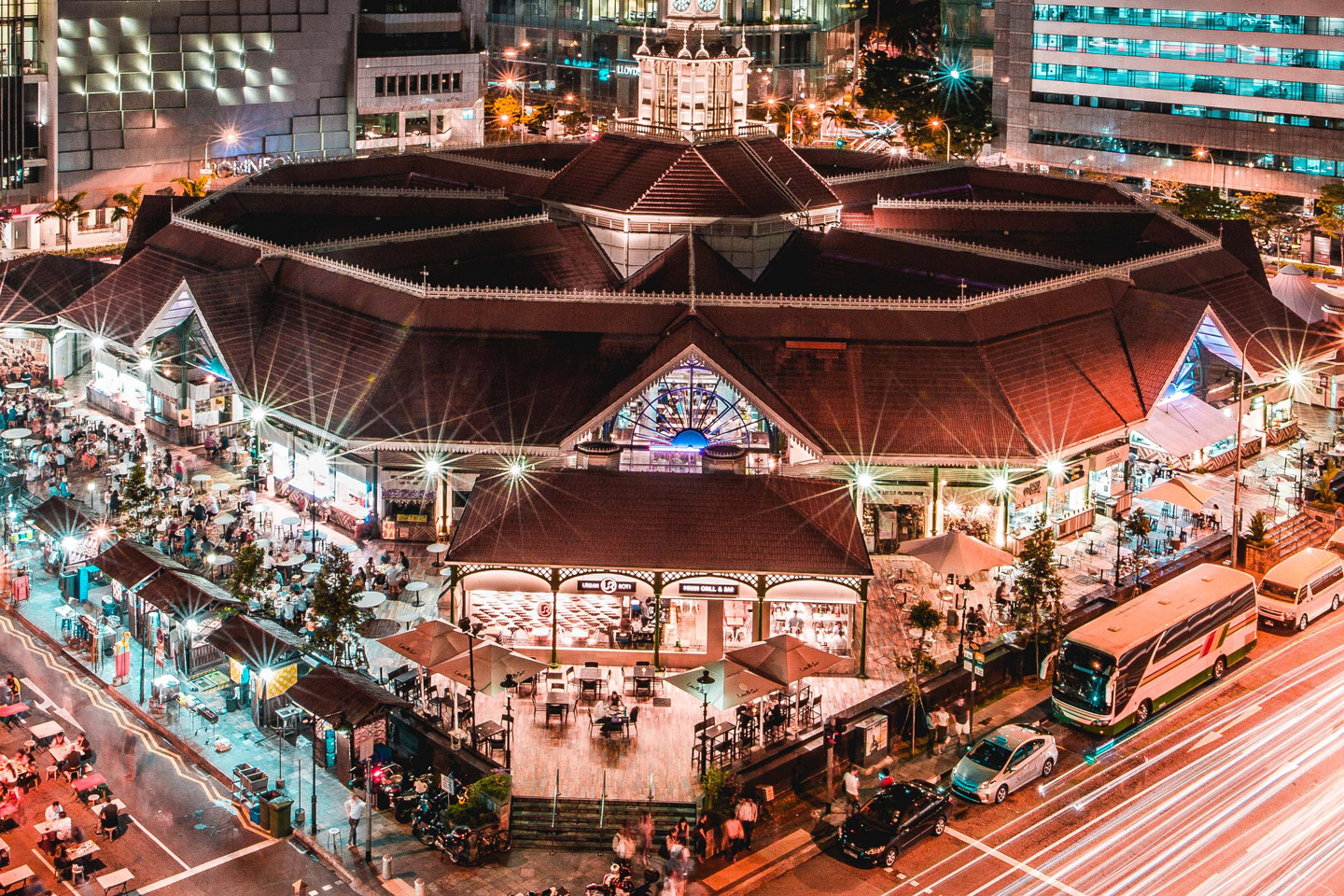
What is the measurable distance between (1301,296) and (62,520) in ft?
253

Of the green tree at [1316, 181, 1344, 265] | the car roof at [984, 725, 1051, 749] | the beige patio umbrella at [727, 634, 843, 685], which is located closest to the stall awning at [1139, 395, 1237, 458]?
the car roof at [984, 725, 1051, 749]

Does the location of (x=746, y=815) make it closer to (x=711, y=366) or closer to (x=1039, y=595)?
(x=1039, y=595)

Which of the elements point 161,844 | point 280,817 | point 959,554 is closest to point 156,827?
point 161,844

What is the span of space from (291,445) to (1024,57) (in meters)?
113

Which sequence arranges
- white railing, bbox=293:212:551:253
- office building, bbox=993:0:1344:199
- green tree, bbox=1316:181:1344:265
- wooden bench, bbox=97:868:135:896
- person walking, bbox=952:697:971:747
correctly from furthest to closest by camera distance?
office building, bbox=993:0:1344:199, green tree, bbox=1316:181:1344:265, white railing, bbox=293:212:551:253, person walking, bbox=952:697:971:747, wooden bench, bbox=97:868:135:896

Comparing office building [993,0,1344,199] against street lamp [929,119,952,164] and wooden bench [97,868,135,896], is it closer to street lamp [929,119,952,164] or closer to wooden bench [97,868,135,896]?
street lamp [929,119,952,164]

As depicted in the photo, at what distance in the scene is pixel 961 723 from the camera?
60125 mm

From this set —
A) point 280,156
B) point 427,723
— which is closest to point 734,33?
point 280,156

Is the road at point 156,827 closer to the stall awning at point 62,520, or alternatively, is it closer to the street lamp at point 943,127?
the stall awning at point 62,520

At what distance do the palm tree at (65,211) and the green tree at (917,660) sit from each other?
95504 millimetres

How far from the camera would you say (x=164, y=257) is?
9856cm

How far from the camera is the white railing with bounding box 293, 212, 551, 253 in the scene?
308ft

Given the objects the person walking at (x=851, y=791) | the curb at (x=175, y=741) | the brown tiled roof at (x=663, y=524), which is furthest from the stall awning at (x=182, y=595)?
the person walking at (x=851, y=791)

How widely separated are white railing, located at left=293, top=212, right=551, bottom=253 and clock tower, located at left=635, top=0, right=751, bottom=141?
10793mm
